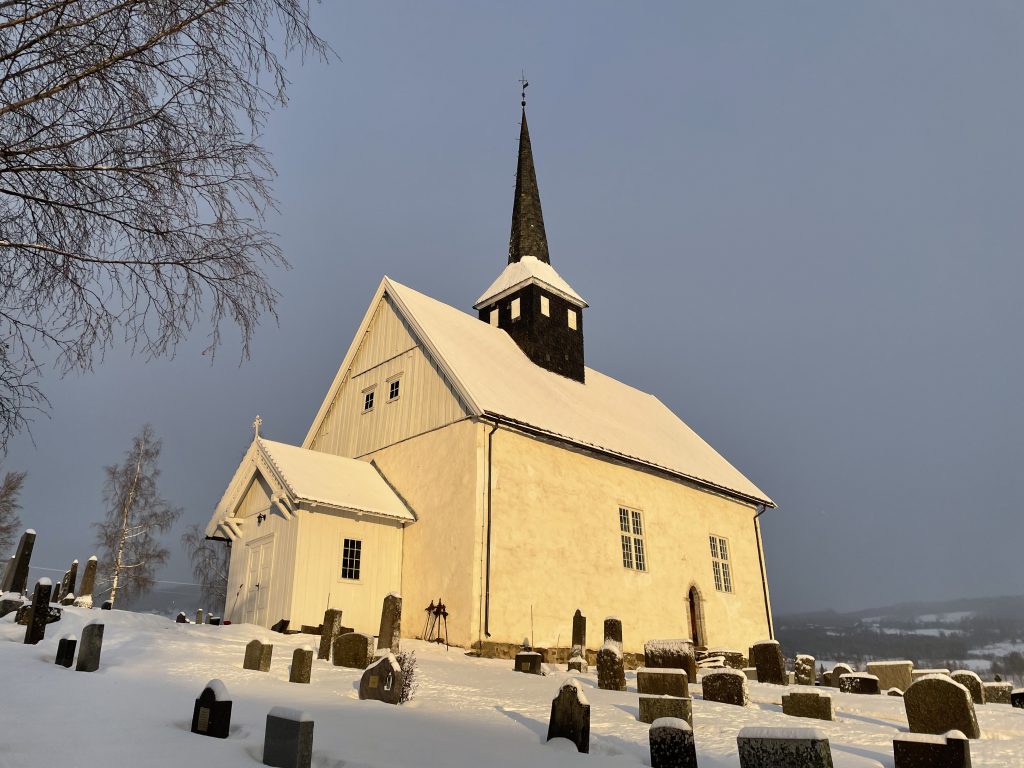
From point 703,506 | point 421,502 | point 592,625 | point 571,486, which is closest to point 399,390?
A: point 421,502

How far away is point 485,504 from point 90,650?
10.1m

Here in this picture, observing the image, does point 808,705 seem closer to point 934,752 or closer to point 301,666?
point 934,752

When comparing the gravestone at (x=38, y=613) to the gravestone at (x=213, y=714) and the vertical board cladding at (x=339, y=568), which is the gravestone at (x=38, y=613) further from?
the vertical board cladding at (x=339, y=568)

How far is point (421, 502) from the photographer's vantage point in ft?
64.8

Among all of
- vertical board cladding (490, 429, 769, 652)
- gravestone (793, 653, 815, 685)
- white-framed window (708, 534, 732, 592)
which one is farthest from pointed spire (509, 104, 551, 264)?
gravestone (793, 653, 815, 685)

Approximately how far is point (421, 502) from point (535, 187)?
17594mm

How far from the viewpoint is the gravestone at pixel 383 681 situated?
927 centimetres

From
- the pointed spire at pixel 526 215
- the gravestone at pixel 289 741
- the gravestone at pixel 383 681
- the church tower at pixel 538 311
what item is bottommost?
the gravestone at pixel 289 741

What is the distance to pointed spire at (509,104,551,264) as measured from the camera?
29.4m

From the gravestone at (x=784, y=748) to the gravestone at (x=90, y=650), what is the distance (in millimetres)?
8007

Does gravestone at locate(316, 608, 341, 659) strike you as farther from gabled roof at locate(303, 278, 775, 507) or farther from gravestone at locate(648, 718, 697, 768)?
gravestone at locate(648, 718, 697, 768)

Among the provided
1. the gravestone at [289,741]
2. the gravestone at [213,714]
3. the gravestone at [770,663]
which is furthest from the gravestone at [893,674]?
the gravestone at [213,714]

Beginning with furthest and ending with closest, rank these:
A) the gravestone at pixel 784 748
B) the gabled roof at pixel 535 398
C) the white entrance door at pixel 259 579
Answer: the gabled roof at pixel 535 398, the white entrance door at pixel 259 579, the gravestone at pixel 784 748

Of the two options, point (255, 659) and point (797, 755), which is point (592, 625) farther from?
point (797, 755)
